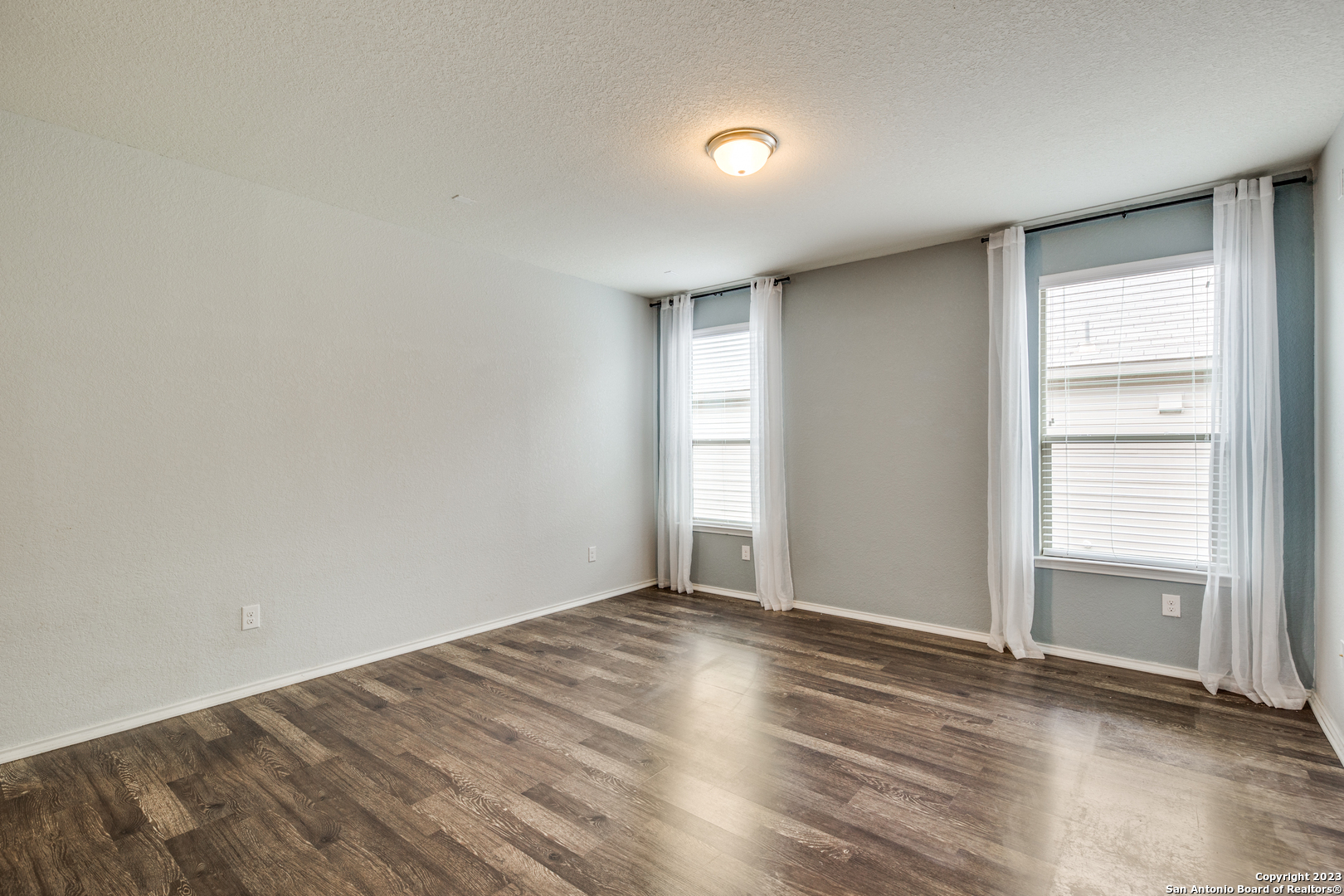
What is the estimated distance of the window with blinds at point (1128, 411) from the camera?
3348 millimetres

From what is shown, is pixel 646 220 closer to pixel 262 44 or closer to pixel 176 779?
pixel 262 44

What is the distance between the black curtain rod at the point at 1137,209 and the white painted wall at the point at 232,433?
3292 mm

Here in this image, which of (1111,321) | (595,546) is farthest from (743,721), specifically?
(1111,321)

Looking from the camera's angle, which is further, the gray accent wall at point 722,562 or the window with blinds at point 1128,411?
the gray accent wall at point 722,562

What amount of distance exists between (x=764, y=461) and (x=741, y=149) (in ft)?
8.69

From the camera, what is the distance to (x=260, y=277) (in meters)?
3.30

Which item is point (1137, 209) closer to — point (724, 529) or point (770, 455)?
point (770, 455)

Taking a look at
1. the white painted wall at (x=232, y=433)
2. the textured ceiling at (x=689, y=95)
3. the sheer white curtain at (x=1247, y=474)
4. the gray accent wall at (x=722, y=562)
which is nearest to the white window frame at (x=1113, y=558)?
the sheer white curtain at (x=1247, y=474)

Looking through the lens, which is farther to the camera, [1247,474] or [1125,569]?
[1125,569]

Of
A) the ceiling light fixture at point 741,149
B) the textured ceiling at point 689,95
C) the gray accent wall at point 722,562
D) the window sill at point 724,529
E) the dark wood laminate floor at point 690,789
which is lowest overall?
the dark wood laminate floor at point 690,789

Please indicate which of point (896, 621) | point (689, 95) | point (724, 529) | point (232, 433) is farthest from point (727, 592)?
point (689, 95)

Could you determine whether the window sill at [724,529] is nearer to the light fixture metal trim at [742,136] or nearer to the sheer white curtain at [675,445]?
the sheer white curtain at [675,445]

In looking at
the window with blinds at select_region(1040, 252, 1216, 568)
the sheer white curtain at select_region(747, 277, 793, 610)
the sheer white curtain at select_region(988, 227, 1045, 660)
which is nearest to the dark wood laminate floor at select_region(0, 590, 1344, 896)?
the sheer white curtain at select_region(988, 227, 1045, 660)

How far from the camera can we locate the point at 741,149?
275 centimetres
